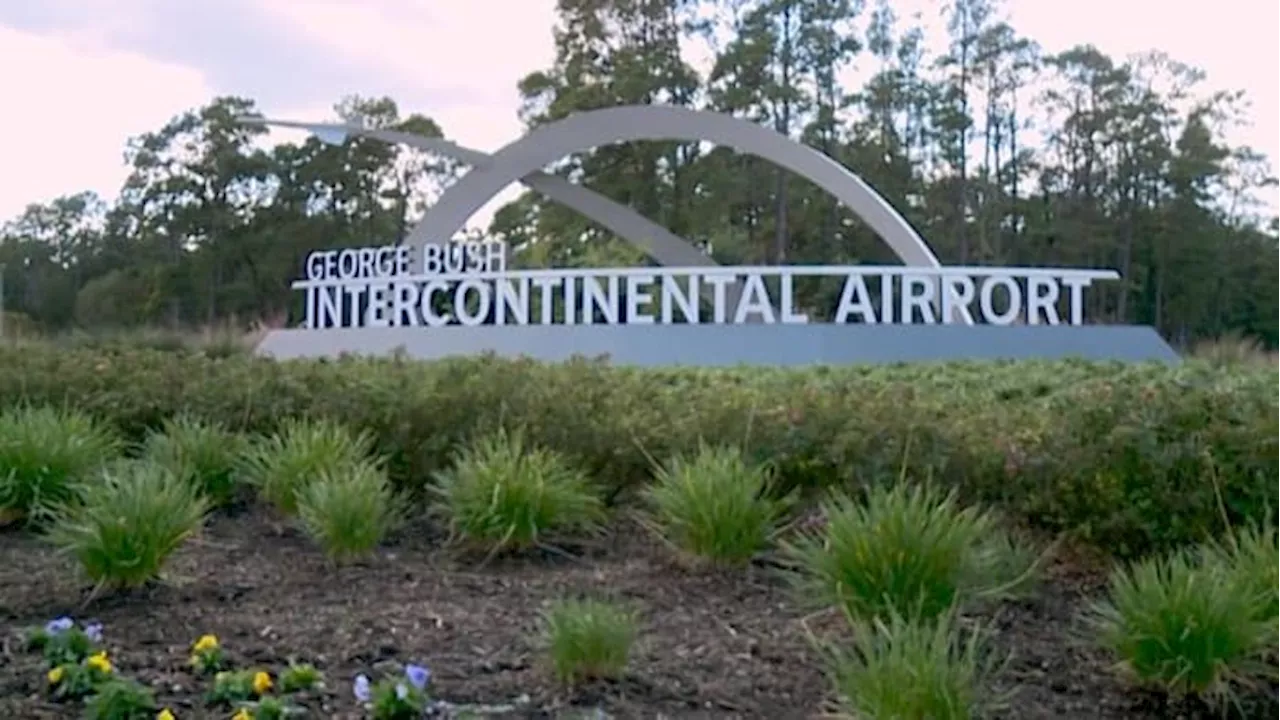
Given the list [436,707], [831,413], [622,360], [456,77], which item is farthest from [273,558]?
[456,77]

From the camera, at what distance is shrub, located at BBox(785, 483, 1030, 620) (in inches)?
154

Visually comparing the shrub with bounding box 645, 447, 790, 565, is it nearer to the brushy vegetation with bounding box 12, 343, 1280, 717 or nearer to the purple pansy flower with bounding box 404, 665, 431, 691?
the brushy vegetation with bounding box 12, 343, 1280, 717

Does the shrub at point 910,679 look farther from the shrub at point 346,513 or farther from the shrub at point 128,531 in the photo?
the shrub at point 128,531

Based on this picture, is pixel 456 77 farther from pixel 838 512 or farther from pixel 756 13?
pixel 838 512

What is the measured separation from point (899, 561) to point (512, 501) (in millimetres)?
1602

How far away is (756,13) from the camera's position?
37.4 meters

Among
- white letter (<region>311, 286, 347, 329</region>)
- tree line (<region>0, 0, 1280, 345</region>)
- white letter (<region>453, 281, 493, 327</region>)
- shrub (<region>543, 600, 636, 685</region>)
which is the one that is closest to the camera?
shrub (<region>543, 600, 636, 685</region>)

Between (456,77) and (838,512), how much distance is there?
26.6m

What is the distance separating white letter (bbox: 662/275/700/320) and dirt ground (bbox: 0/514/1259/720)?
11388 millimetres

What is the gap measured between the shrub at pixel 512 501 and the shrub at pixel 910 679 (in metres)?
1.77

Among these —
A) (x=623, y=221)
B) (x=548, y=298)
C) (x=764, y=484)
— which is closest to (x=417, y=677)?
(x=764, y=484)

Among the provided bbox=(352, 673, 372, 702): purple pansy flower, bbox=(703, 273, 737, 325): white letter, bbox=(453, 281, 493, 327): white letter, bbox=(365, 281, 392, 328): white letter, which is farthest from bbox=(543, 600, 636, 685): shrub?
bbox=(365, 281, 392, 328): white letter

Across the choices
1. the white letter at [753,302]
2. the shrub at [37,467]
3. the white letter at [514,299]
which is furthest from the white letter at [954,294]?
the shrub at [37,467]

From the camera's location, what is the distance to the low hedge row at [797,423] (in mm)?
4633
